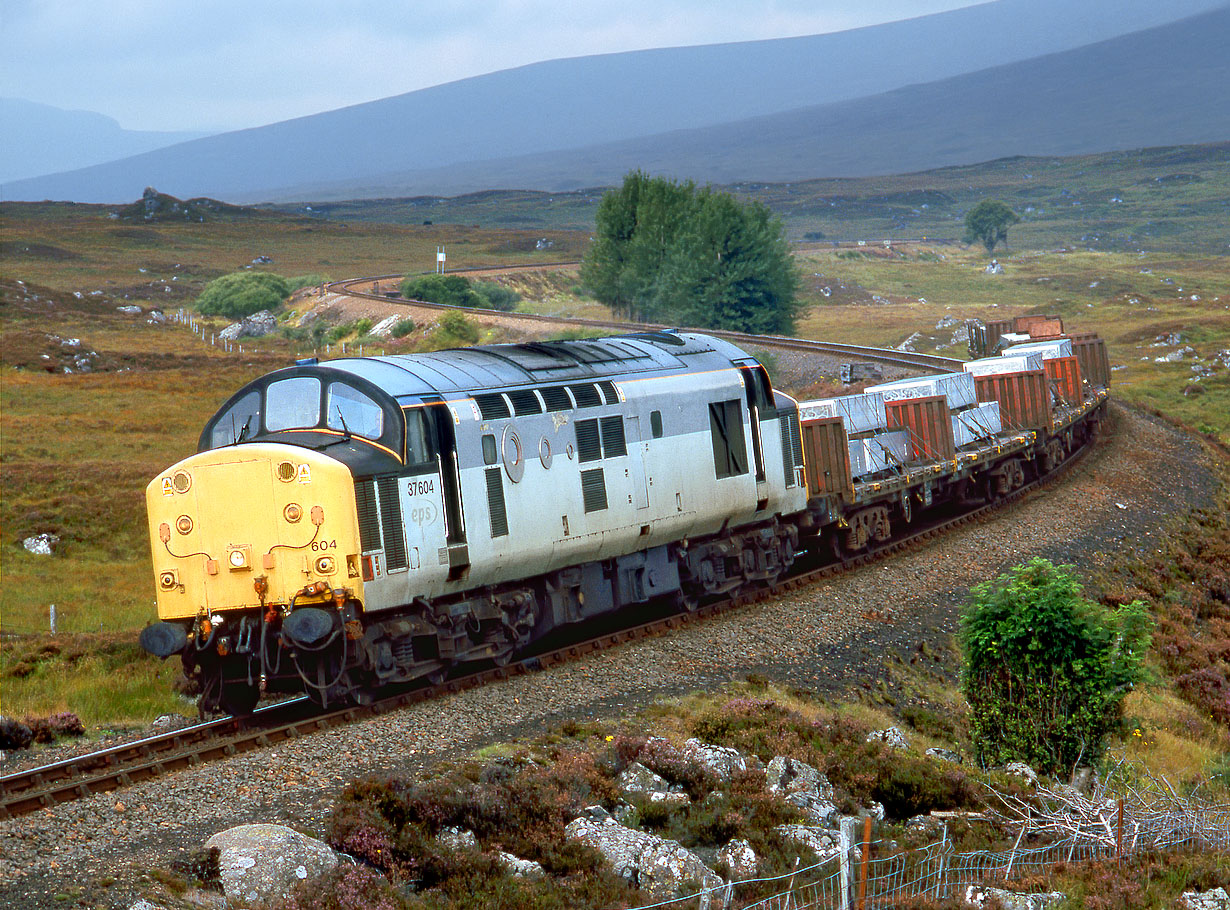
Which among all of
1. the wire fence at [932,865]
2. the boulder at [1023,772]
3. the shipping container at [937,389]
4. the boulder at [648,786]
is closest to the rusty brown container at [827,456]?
the shipping container at [937,389]

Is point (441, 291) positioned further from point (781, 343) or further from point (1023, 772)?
point (1023, 772)

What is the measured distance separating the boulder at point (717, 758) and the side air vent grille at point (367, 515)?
470 cm

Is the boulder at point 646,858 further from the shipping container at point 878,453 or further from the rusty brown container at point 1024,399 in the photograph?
the rusty brown container at point 1024,399

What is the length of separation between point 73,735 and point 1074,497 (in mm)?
28999

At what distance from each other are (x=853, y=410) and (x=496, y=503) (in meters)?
16.5

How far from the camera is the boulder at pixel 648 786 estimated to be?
45.0ft

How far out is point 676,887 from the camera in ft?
37.9

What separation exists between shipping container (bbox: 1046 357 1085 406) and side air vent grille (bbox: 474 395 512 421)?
102 ft

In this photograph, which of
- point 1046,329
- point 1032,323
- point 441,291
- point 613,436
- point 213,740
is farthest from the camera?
point 441,291

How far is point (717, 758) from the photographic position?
48.9 ft

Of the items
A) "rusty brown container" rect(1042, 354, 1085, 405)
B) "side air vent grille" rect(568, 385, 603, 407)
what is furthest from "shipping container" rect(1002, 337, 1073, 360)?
"side air vent grille" rect(568, 385, 603, 407)

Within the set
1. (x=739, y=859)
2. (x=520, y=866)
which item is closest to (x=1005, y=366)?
(x=739, y=859)

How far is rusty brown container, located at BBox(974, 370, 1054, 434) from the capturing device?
128ft

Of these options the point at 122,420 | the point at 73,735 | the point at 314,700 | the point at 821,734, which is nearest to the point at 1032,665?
the point at 821,734
